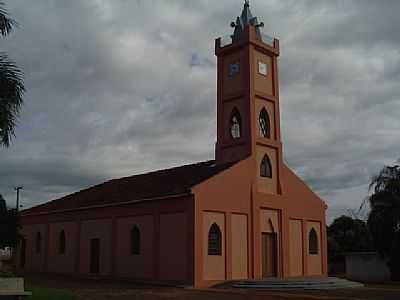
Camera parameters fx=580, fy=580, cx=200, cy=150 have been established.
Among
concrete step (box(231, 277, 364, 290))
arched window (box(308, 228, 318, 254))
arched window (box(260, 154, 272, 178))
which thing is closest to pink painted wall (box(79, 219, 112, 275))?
concrete step (box(231, 277, 364, 290))

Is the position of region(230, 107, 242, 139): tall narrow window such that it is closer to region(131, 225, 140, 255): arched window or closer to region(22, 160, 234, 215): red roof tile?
region(22, 160, 234, 215): red roof tile

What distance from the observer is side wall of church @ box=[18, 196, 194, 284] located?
28.0 m

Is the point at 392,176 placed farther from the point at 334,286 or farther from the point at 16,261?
the point at 16,261

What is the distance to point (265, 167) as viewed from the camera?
1256 inches

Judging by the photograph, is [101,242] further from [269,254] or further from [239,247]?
[269,254]

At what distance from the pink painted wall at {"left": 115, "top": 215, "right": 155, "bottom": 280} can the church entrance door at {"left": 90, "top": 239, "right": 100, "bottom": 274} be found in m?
2.08

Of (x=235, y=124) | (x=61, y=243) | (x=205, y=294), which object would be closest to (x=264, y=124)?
(x=235, y=124)

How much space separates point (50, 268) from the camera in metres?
38.7

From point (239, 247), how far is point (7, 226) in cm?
1150

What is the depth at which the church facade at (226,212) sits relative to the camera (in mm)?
28141

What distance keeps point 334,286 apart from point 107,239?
1287 centimetres

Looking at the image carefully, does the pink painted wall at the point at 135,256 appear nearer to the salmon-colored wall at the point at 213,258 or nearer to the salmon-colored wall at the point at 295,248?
Result: the salmon-colored wall at the point at 213,258

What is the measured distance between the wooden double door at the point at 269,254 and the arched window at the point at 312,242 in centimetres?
343

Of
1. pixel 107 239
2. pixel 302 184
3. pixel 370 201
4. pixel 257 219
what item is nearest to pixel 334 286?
pixel 257 219
